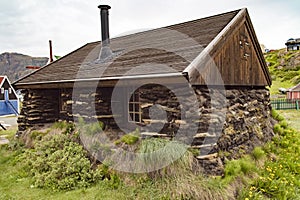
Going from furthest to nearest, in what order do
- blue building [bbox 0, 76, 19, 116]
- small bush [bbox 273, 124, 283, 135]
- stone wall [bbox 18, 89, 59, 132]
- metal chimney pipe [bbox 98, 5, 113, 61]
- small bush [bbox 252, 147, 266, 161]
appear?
1. blue building [bbox 0, 76, 19, 116]
2. stone wall [bbox 18, 89, 59, 132]
3. metal chimney pipe [bbox 98, 5, 113, 61]
4. small bush [bbox 273, 124, 283, 135]
5. small bush [bbox 252, 147, 266, 161]

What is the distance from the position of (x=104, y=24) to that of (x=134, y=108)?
3835 millimetres

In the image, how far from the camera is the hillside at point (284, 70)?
3635 cm

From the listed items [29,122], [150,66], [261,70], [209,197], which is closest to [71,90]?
[29,122]

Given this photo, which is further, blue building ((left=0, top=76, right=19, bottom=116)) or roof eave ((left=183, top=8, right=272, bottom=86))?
blue building ((left=0, top=76, right=19, bottom=116))

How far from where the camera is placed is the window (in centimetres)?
721

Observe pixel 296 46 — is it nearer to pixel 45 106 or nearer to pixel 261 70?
pixel 261 70

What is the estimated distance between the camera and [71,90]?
8617 millimetres

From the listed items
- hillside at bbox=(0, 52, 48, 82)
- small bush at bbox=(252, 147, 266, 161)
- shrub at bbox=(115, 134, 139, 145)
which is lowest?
small bush at bbox=(252, 147, 266, 161)

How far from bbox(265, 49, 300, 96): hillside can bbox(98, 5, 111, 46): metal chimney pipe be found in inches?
1180

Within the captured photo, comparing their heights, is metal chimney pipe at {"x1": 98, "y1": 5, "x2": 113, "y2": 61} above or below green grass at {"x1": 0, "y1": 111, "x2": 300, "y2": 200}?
above

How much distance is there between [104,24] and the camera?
9164mm

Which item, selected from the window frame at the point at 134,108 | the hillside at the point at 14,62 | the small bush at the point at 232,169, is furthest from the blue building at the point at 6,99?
the hillside at the point at 14,62

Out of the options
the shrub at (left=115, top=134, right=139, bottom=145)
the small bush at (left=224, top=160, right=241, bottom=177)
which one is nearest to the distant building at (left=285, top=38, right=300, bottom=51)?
the small bush at (left=224, top=160, right=241, bottom=177)

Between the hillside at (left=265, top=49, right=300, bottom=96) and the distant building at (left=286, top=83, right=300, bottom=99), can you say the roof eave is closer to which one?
the distant building at (left=286, top=83, right=300, bottom=99)
